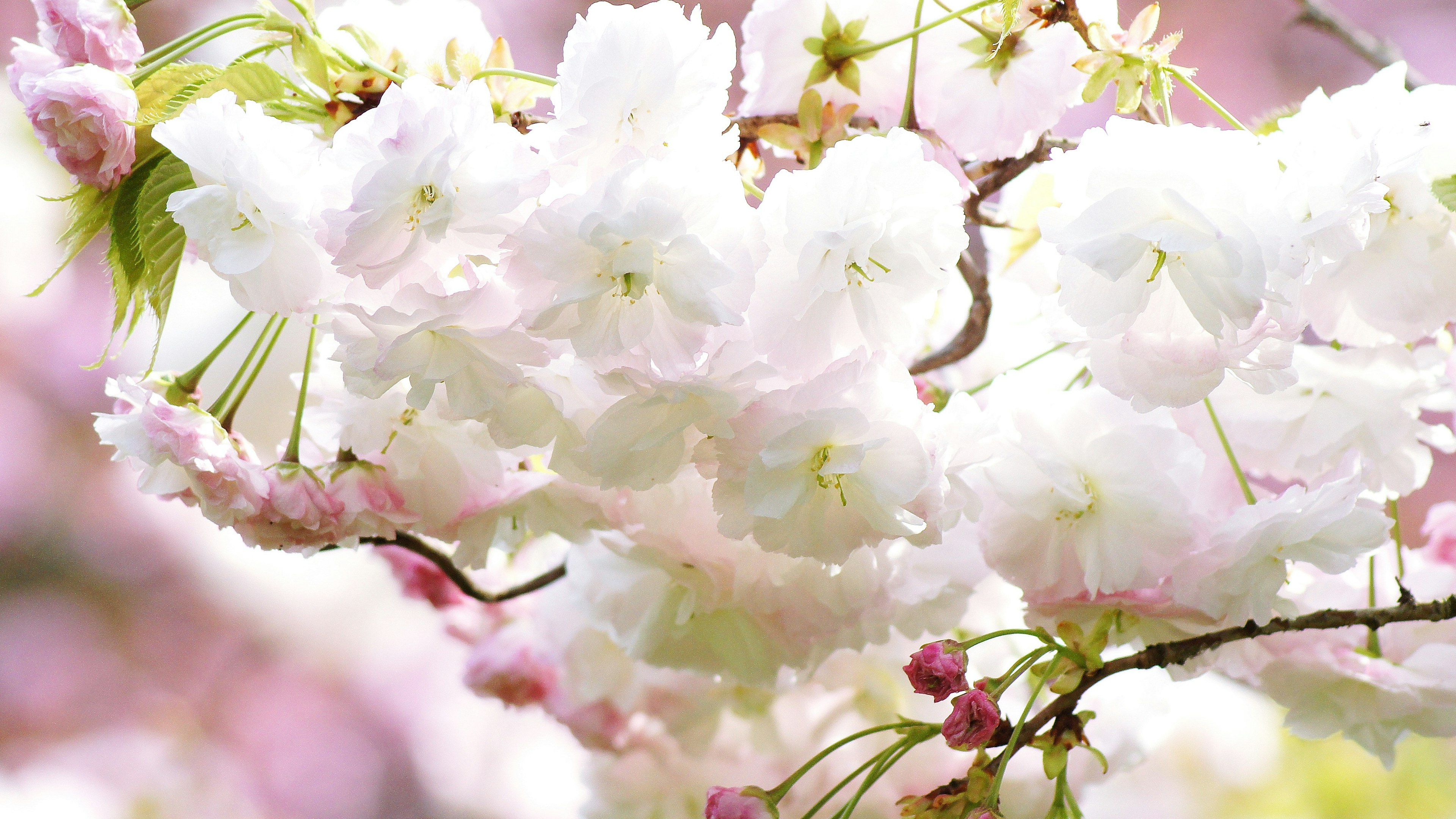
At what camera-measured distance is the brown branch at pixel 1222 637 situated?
1.07 ft

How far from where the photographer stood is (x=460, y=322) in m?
0.26

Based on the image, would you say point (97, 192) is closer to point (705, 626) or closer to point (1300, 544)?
point (705, 626)

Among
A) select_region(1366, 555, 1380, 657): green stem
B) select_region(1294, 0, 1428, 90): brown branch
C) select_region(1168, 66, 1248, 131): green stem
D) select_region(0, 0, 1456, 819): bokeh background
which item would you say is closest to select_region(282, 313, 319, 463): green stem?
select_region(1168, 66, 1248, 131): green stem

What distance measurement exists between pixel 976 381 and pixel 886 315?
0.91ft

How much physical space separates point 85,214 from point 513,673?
1.03 ft

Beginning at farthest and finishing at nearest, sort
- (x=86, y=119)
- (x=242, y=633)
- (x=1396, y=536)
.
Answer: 1. (x=242, y=633)
2. (x=1396, y=536)
3. (x=86, y=119)

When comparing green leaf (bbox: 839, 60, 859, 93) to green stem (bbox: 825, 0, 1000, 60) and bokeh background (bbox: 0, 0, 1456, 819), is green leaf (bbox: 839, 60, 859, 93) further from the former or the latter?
bokeh background (bbox: 0, 0, 1456, 819)

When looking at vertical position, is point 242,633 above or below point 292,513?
below

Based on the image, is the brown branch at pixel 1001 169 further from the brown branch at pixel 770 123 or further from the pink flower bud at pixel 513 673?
the pink flower bud at pixel 513 673

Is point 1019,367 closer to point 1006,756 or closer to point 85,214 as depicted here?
point 1006,756

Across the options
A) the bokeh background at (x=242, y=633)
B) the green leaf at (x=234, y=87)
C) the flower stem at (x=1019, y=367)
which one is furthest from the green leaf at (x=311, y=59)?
the bokeh background at (x=242, y=633)

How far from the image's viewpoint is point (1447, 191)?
289 mm

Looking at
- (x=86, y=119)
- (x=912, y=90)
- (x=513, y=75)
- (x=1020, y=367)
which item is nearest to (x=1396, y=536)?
(x=1020, y=367)

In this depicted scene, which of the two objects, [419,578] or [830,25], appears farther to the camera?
[419,578]
